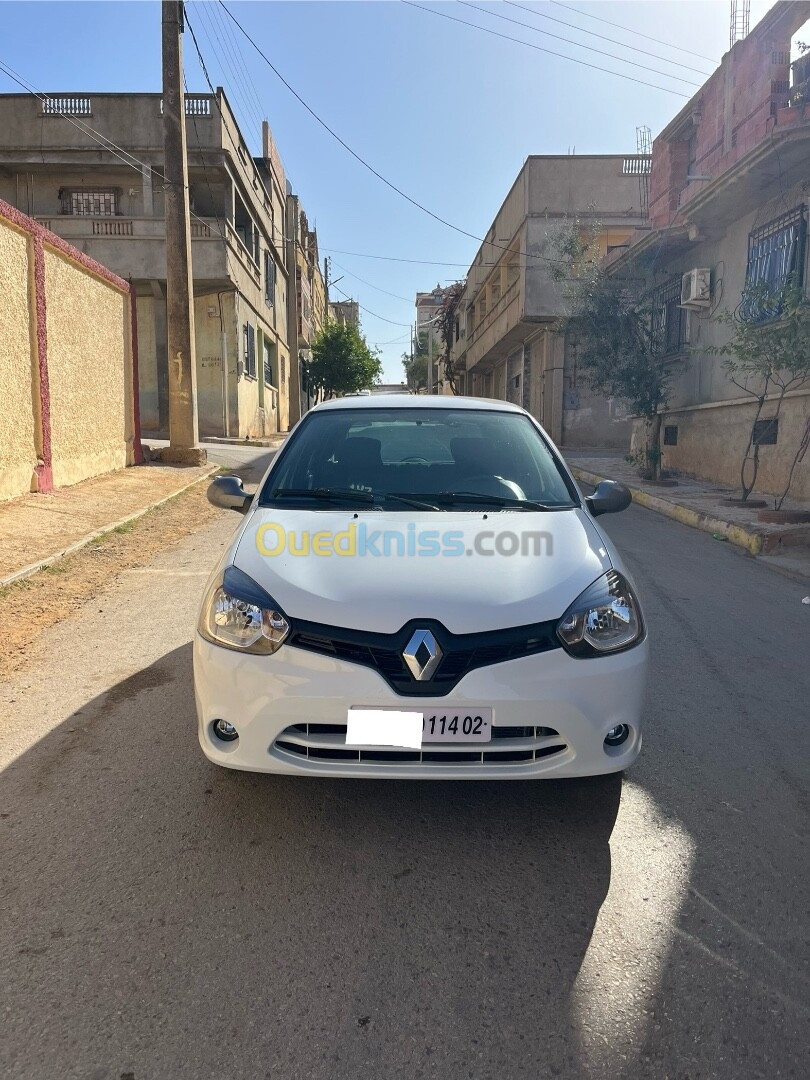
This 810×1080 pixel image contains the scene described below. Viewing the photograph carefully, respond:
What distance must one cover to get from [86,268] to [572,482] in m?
9.48

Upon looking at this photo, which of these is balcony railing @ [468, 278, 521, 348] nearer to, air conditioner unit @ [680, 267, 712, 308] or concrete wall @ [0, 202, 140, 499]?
air conditioner unit @ [680, 267, 712, 308]

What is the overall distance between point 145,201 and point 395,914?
76.3ft

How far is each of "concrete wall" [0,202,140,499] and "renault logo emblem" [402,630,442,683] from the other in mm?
7327

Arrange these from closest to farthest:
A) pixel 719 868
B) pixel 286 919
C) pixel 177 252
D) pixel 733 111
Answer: pixel 286 919
pixel 719 868
pixel 177 252
pixel 733 111

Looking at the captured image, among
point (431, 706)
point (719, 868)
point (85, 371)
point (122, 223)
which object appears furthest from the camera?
point (122, 223)

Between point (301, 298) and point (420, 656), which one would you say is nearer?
point (420, 656)

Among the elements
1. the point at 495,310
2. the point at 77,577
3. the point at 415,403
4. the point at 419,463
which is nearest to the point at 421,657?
the point at 419,463

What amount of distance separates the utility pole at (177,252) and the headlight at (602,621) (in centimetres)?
1213

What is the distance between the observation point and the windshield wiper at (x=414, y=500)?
3.19m

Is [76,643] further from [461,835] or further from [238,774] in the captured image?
[461,835]

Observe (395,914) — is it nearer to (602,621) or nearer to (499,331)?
(602,621)

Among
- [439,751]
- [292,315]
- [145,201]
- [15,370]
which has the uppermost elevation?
[145,201]

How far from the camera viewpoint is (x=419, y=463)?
144 inches

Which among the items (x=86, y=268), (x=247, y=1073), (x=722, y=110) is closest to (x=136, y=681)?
(x=247, y=1073)
